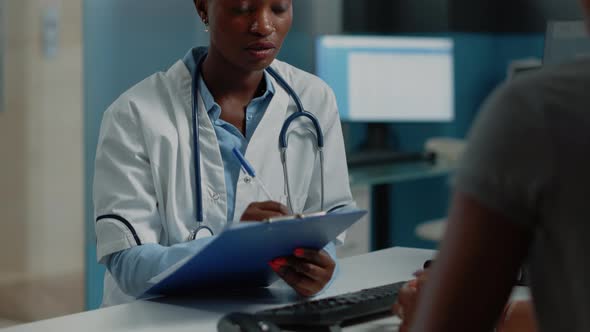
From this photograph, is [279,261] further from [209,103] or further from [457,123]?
[457,123]

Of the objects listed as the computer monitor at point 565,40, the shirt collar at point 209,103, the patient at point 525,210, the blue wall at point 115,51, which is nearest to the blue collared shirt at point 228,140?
the shirt collar at point 209,103

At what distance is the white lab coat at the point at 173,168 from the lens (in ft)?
4.90

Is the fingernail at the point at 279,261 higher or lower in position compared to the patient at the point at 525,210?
lower

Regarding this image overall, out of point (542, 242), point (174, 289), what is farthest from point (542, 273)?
point (174, 289)

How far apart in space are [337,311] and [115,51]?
7.02 ft

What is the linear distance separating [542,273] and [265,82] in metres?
1.19

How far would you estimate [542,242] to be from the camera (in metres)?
0.57

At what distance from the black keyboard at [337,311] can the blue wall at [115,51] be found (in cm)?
202

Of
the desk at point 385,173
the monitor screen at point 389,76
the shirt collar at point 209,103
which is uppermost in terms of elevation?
the shirt collar at point 209,103

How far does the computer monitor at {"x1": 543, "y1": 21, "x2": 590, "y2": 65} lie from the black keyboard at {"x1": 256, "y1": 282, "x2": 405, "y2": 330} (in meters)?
0.53

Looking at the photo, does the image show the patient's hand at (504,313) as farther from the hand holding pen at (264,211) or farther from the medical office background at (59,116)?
the medical office background at (59,116)

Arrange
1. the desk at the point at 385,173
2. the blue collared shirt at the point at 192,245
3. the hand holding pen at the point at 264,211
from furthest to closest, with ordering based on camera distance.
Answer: the desk at the point at 385,173, the blue collared shirt at the point at 192,245, the hand holding pen at the point at 264,211

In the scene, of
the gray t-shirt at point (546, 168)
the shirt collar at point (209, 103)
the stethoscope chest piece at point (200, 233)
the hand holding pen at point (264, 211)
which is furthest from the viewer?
the shirt collar at point (209, 103)

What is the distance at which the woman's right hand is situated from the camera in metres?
1.27
